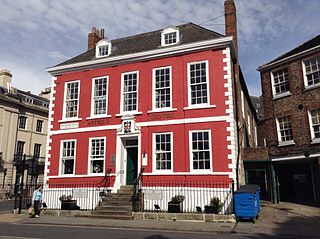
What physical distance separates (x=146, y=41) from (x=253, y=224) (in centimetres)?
1401

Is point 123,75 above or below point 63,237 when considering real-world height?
above

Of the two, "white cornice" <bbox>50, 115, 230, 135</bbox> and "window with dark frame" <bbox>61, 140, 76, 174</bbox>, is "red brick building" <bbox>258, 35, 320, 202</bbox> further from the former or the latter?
"window with dark frame" <bbox>61, 140, 76, 174</bbox>

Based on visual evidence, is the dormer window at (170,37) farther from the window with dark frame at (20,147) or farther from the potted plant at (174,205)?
the window with dark frame at (20,147)

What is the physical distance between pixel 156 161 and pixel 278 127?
849 centimetres

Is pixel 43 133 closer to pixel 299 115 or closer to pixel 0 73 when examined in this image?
pixel 0 73

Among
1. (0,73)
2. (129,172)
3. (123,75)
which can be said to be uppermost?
(0,73)

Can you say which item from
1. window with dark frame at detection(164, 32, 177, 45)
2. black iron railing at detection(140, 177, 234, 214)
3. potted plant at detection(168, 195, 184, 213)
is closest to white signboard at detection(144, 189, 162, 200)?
black iron railing at detection(140, 177, 234, 214)

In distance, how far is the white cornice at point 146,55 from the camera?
57.6 feet

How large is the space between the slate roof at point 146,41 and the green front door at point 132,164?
21.1ft

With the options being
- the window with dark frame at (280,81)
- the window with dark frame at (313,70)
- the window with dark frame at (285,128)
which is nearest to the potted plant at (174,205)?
the window with dark frame at (285,128)

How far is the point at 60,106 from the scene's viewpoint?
21141 millimetres

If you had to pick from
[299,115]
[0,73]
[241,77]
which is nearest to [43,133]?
[0,73]

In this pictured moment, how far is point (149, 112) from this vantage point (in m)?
18.4

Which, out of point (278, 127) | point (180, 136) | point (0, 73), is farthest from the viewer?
point (0, 73)
